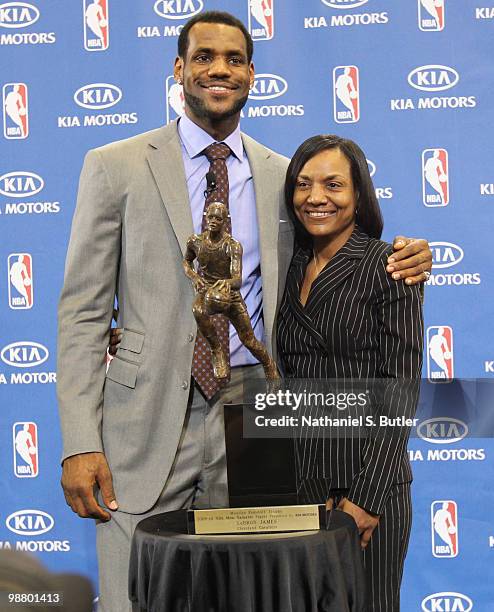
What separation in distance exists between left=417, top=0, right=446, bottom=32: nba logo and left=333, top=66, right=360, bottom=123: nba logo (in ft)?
1.14

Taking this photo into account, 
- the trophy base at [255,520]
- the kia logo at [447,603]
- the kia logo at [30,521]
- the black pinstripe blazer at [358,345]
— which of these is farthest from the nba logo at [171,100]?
the kia logo at [447,603]

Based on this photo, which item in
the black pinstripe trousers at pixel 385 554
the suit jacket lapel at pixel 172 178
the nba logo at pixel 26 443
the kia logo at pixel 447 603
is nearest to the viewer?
the black pinstripe trousers at pixel 385 554

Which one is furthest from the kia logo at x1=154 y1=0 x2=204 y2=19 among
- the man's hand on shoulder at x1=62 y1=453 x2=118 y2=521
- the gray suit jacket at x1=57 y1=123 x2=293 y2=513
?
the man's hand on shoulder at x1=62 y1=453 x2=118 y2=521

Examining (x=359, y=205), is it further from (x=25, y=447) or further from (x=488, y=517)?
(x=25, y=447)

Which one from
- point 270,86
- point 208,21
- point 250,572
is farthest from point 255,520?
point 270,86

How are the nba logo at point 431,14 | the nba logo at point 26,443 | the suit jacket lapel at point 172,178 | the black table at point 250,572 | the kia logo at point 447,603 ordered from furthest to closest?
the nba logo at point 26,443
the kia logo at point 447,603
the nba logo at point 431,14
the suit jacket lapel at point 172,178
the black table at point 250,572

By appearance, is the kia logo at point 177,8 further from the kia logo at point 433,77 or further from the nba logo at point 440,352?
the nba logo at point 440,352

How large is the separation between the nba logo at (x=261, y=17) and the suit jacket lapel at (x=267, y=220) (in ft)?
4.27

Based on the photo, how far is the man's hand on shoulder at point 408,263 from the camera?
236 centimetres

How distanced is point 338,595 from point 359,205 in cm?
110

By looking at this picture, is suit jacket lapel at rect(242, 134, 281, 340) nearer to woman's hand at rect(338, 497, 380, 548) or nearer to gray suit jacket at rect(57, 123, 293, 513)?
gray suit jacket at rect(57, 123, 293, 513)

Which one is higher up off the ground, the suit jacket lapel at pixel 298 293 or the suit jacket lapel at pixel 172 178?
the suit jacket lapel at pixel 172 178

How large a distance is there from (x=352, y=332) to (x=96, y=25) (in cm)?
221

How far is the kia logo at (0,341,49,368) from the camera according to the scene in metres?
3.95
